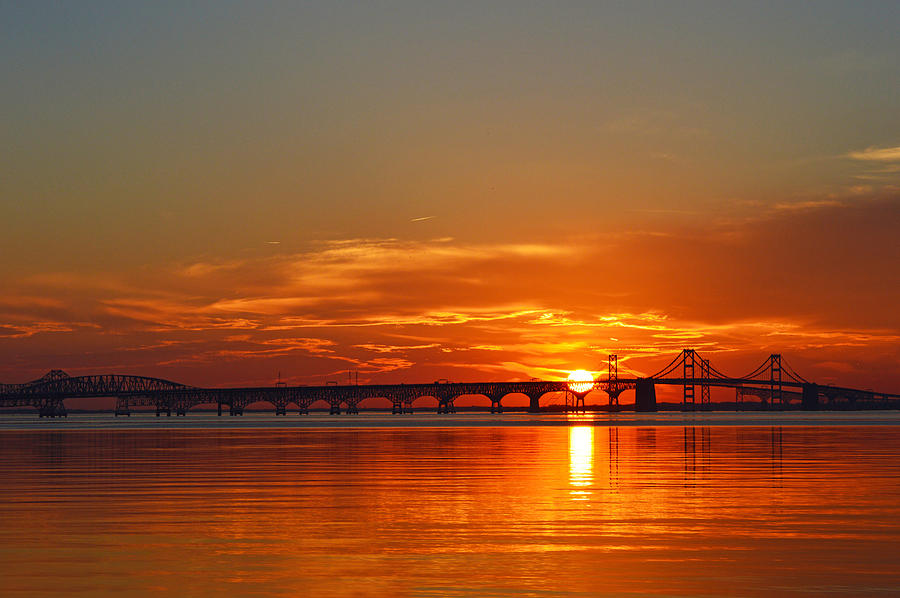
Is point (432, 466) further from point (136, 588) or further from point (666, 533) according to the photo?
point (136, 588)

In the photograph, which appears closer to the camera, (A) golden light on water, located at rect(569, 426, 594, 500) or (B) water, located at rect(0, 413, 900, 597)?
(B) water, located at rect(0, 413, 900, 597)

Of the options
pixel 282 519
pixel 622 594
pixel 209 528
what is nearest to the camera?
pixel 622 594

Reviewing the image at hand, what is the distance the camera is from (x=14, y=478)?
34.2m

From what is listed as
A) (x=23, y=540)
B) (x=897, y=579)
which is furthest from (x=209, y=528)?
(x=897, y=579)

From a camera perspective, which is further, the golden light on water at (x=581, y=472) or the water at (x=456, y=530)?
the golden light on water at (x=581, y=472)

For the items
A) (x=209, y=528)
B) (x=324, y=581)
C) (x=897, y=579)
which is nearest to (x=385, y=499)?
(x=209, y=528)

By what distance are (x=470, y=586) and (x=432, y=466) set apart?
25.1 m

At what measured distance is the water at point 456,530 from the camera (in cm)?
1473

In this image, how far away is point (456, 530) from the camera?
65.6ft

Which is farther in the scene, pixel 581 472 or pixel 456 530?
pixel 581 472

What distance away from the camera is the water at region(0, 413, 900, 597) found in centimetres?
1473

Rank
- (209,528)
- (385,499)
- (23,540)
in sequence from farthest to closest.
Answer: (385,499)
(209,528)
(23,540)

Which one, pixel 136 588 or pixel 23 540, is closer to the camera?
pixel 136 588

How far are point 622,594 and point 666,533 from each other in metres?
5.85
